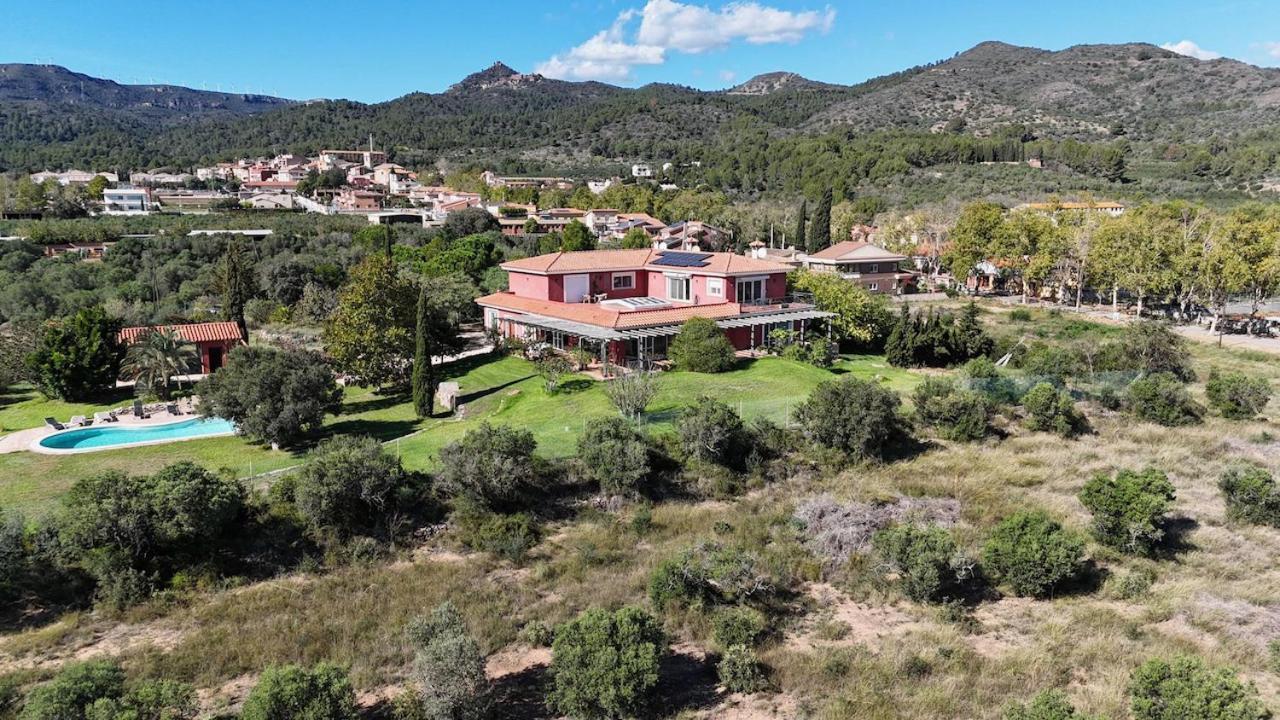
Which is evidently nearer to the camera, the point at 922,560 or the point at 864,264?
the point at 922,560

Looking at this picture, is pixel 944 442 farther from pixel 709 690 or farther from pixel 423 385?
pixel 423 385

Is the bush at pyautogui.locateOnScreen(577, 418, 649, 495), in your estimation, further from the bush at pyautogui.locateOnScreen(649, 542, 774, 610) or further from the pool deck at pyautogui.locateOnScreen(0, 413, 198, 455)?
the pool deck at pyautogui.locateOnScreen(0, 413, 198, 455)

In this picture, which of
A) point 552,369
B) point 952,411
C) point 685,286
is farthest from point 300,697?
point 685,286

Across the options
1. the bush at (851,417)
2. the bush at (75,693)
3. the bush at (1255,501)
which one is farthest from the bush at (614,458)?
the bush at (1255,501)

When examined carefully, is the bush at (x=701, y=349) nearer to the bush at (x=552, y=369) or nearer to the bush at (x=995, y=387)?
the bush at (x=552, y=369)

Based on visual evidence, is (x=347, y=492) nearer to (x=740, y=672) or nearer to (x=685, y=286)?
(x=740, y=672)

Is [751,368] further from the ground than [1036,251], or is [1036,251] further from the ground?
[1036,251]

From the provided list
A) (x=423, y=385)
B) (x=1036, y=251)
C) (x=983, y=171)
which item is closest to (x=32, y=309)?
(x=423, y=385)
